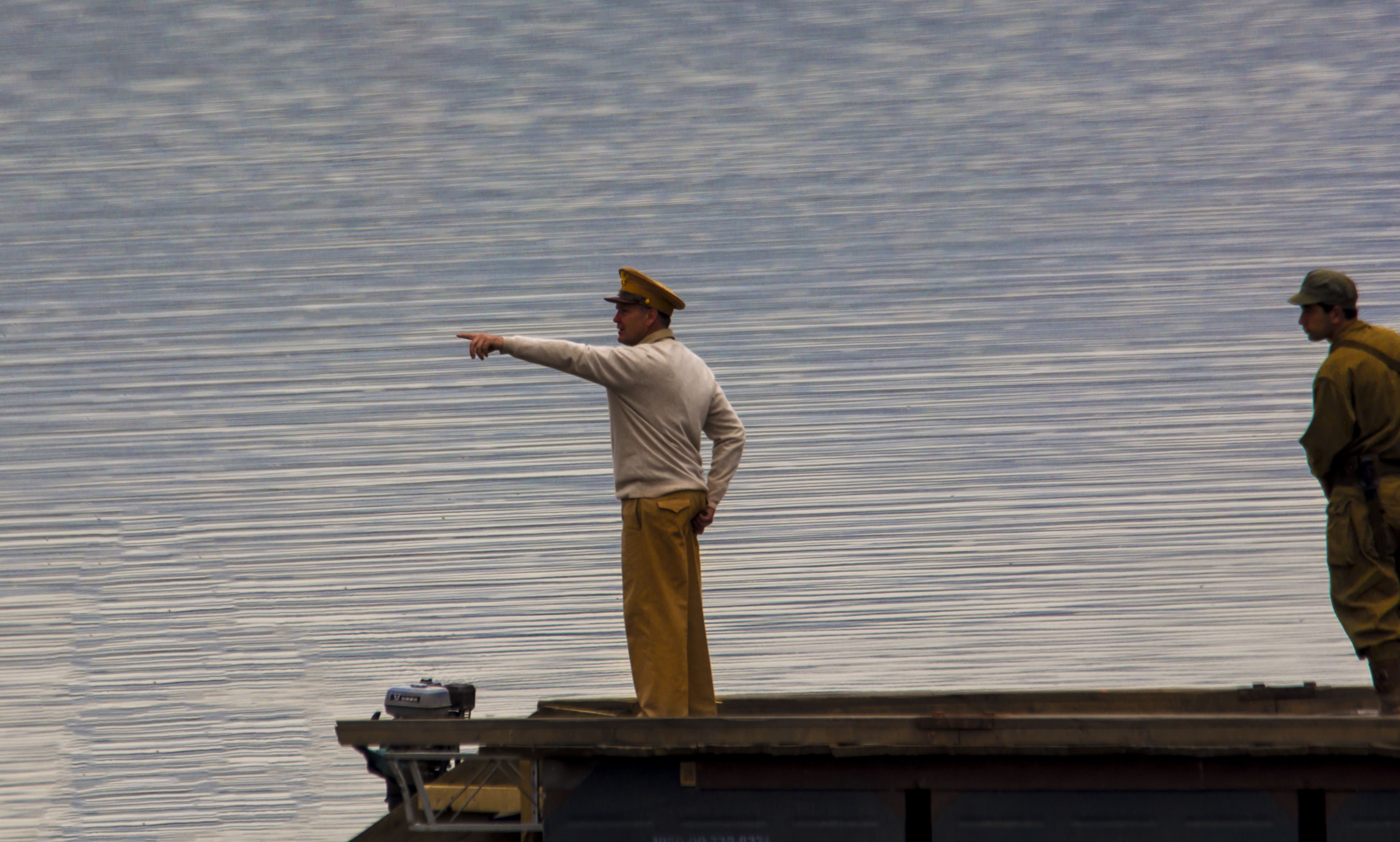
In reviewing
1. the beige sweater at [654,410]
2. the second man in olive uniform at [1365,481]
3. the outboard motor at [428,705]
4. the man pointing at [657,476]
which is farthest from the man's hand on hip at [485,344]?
the second man in olive uniform at [1365,481]

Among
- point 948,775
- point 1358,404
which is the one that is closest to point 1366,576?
point 1358,404

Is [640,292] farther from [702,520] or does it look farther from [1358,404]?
[1358,404]

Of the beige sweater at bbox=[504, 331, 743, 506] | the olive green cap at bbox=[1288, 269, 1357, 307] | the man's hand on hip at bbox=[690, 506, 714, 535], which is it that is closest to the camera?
the olive green cap at bbox=[1288, 269, 1357, 307]

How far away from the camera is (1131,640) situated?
480 centimetres

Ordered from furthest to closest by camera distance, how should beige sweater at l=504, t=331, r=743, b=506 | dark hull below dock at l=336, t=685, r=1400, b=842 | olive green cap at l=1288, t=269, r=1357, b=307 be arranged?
beige sweater at l=504, t=331, r=743, b=506 → olive green cap at l=1288, t=269, r=1357, b=307 → dark hull below dock at l=336, t=685, r=1400, b=842

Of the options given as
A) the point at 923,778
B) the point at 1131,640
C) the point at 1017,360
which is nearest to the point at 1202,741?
the point at 923,778

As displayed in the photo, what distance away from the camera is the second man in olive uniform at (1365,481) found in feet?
8.65

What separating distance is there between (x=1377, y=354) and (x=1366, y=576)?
21.4 inches

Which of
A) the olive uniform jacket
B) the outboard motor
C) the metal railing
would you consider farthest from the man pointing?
the olive uniform jacket

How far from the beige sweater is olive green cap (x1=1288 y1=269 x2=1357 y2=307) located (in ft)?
5.08

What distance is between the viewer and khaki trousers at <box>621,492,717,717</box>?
280cm

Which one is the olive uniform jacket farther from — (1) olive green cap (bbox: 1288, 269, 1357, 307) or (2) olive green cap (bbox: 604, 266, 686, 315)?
(2) olive green cap (bbox: 604, 266, 686, 315)

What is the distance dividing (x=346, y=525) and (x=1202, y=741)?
392 cm

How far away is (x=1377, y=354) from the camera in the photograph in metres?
2.69
